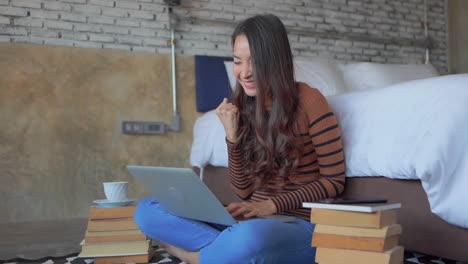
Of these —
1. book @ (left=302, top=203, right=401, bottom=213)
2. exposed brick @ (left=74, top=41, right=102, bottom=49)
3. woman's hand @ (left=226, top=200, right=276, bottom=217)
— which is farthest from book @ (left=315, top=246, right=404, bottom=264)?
exposed brick @ (left=74, top=41, right=102, bottom=49)

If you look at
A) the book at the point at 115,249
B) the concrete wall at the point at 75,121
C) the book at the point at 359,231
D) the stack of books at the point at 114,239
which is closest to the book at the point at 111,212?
the stack of books at the point at 114,239

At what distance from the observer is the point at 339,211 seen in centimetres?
130

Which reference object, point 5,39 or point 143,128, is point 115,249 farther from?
point 5,39

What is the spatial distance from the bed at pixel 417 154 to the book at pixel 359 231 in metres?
0.30

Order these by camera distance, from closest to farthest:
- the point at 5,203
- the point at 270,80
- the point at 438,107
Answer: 1. the point at 438,107
2. the point at 270,80
3. the point at 5,203

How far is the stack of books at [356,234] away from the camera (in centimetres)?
124

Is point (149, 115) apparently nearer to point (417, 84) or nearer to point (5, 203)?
point (5, 203)

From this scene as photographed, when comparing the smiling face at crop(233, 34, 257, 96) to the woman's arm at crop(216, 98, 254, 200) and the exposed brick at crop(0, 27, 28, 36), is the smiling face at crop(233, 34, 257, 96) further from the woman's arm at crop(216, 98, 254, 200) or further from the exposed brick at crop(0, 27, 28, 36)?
the exposed brick at crop(0, 27, 28, 36)

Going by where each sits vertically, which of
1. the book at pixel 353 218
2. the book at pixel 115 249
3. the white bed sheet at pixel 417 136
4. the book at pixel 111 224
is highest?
the white bed sheet at pixel 417 136

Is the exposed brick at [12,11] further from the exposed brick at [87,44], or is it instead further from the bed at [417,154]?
the bed at [417,154]

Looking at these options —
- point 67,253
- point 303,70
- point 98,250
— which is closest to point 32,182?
point 67,253

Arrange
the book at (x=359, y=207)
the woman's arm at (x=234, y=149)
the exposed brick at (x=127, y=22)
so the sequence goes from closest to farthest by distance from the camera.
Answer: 1. the book at (x=359, y=207)
2. the woman's arm at (x=234, y=149)
3. the exposed brick at (x=127, y=22)

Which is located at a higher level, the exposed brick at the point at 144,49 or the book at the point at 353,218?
the exposed brick at the point at 144,49

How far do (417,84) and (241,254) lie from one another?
862 millimetres
